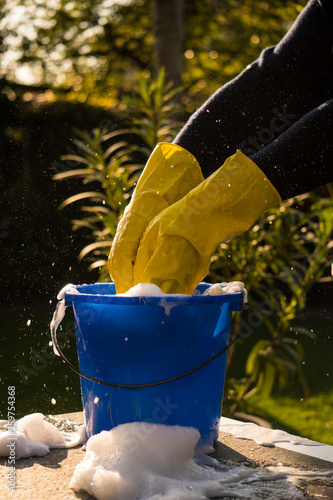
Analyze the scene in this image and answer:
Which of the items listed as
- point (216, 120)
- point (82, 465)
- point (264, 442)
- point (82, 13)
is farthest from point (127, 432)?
point (82, 13)

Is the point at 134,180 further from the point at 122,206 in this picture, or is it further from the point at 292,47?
the point at 292,47

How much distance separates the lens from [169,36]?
14.3ft

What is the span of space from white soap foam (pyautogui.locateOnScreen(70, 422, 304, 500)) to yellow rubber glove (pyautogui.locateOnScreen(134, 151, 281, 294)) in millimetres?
326

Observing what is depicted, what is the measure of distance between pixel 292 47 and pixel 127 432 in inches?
44.9

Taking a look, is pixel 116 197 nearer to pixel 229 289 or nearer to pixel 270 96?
pixel 270 96

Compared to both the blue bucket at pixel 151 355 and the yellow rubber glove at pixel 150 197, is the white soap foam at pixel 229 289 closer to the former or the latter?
the blue bucket at pixel 151 355

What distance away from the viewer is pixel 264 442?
1445mm

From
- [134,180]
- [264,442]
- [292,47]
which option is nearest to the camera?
[264,442]

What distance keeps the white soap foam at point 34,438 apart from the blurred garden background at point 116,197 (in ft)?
1.43

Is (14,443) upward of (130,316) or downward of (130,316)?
downward

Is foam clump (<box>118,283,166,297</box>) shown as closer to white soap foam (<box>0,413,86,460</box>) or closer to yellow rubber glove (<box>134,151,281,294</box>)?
yellow rubber glove (<box>134,151,281,294</box>)

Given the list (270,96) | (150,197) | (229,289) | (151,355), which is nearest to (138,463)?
(151,355)

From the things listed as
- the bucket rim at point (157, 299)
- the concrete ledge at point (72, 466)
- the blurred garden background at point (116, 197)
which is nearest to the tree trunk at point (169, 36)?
the blurred garden background at point (116, 197)

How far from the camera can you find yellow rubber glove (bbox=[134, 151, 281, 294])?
4.10 feet
